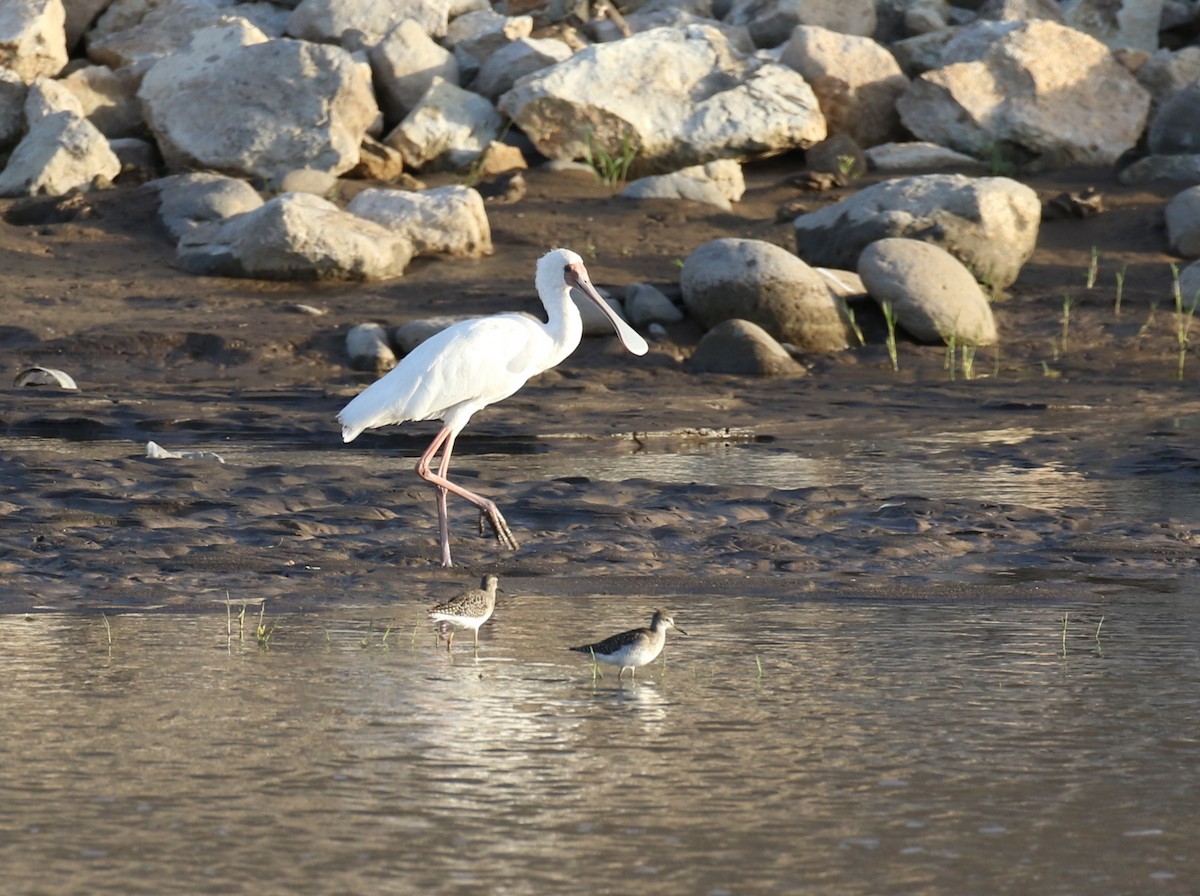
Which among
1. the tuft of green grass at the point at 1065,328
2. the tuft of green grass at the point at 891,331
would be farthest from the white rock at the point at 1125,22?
the tuft of green grass at the point at 891,331

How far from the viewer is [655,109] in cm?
2044

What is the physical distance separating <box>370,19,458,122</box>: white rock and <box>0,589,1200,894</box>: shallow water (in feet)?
48.2

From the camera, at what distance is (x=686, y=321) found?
16.2 m

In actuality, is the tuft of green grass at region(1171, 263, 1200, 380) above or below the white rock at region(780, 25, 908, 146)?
below

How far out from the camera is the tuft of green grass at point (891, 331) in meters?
15.4

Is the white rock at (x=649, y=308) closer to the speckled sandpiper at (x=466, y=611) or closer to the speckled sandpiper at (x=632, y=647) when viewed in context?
the speckled sandpiper at (x=466, y=611)

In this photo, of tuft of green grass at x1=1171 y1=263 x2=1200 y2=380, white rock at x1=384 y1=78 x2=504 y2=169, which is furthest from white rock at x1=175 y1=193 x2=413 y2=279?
tuft of green grass at x1=1171 y1=263 x2=1200 y2=380

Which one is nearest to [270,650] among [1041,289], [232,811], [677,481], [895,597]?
[232,811]

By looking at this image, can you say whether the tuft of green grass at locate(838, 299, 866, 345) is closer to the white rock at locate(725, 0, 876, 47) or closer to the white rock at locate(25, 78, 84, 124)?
the white rock at locate(725, 0, 876, 47)

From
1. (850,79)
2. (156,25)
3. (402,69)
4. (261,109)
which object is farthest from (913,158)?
(156,25)

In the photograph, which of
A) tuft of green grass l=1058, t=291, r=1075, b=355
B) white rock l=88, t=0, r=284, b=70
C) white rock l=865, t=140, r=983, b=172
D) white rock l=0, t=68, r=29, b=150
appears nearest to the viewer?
tuft of green grass l=1058, t=291, r=1075, b=355

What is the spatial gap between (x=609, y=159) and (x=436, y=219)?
3.07m

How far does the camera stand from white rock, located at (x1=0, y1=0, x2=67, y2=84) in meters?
21.5

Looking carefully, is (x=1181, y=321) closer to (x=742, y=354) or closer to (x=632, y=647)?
(x=742, y=354)
